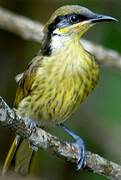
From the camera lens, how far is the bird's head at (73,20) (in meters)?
3.83

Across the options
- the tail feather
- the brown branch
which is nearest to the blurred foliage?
the tail feather

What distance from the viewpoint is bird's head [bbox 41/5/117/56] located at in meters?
3.84

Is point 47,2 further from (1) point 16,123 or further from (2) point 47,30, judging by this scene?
(1) point 16,123

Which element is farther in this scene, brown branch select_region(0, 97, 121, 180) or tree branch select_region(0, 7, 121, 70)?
tree branch select_region(0, 7, 121, 70)

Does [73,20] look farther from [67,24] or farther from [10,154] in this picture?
[10,154]

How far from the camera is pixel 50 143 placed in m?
3.38

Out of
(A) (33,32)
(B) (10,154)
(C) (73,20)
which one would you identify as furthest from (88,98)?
(C) (73,20)

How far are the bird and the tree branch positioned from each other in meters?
1.16

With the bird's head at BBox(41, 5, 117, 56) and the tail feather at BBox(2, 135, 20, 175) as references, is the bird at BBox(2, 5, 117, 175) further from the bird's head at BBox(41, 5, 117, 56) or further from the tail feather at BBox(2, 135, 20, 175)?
the tail feather at BBox(2, 135, 20, 175)

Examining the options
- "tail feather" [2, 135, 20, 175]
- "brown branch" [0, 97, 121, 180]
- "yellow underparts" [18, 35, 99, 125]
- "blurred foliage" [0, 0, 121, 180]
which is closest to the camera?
"brown branch" [0, 97, 121, 180]

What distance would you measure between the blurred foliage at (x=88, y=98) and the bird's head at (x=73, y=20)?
4.39ft

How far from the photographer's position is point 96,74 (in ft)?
13.3

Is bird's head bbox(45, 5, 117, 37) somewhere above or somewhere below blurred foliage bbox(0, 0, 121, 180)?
above

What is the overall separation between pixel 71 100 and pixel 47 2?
7.69 ft
